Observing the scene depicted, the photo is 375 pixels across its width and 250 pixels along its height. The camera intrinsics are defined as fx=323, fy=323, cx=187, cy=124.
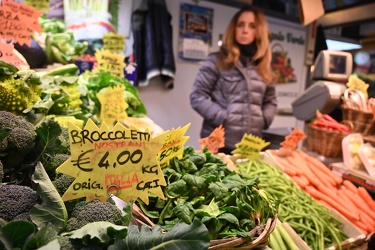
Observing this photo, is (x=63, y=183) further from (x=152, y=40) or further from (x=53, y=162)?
(x=152, y=40)

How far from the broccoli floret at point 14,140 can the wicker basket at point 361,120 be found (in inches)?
71.1

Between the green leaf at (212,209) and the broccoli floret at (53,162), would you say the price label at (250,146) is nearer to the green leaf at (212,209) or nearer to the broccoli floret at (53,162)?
the green leaf at (212,209)

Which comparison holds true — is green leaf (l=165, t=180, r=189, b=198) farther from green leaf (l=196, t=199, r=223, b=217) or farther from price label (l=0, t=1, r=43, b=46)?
price label (l=0, t=1, r=43, b=46)

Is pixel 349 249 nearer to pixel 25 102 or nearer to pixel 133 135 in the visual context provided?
pixel 133 135

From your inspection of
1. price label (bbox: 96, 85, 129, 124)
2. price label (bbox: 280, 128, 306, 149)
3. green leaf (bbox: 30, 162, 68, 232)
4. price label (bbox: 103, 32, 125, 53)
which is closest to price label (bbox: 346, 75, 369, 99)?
price label (bbox: 280, 128, 306, 149)

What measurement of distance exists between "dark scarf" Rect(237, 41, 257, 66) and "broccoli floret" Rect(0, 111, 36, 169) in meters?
1.99

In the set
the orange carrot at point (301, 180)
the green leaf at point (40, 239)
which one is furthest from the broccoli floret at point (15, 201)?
the orange carrot at point (301, 180)

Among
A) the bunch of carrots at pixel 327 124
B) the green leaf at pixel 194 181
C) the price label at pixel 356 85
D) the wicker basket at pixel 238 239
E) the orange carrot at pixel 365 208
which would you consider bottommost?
the orange carrot at pixel 365 208

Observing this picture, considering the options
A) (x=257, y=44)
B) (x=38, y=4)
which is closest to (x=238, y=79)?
(x=257, y=44)

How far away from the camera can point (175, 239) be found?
622 mm

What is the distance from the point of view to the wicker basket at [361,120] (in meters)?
1.92

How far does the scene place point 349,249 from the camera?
1.43m

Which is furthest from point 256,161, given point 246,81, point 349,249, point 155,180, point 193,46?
point 193,46

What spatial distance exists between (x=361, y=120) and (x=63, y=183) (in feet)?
5.94
